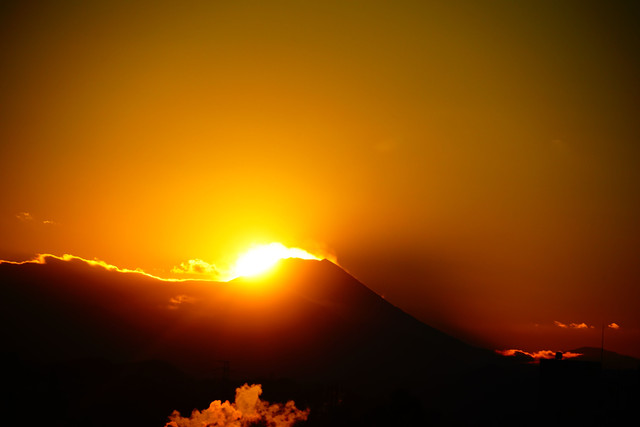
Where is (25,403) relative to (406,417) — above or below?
below

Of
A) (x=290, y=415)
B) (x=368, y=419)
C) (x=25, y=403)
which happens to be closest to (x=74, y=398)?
(x=25, y=403)

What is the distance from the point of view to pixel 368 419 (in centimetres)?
9581

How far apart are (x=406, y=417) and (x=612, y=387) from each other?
271 ft

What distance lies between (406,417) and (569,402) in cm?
6145

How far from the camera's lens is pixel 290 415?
131500 mm

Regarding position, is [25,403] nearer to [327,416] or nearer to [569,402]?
[327,416]

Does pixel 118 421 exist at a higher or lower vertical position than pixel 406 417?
lower

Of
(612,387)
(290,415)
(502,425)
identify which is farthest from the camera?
(502,425)

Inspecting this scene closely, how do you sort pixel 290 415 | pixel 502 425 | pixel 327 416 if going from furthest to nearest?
pixel 502 425, pixel 290 415, pixel 327 416

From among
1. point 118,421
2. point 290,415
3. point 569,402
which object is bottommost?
point 118,421

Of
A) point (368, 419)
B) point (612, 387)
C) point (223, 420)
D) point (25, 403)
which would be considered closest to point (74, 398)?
point (25, 403)

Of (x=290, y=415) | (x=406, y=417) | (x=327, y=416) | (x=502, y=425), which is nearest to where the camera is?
(x=406, y=417)

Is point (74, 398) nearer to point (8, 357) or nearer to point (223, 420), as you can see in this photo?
point (8, 357)

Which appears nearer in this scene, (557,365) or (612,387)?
(557,365)
